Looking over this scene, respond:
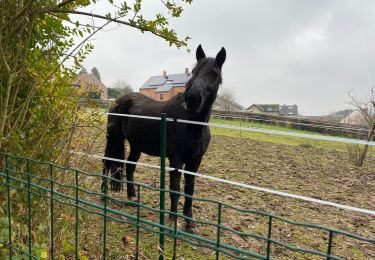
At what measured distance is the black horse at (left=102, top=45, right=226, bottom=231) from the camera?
12.9 feet

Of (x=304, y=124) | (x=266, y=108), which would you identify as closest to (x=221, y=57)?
(x=304, y=124)

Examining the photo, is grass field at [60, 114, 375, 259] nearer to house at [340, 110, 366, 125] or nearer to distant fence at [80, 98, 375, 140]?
house at [340, 110, 366, 125]

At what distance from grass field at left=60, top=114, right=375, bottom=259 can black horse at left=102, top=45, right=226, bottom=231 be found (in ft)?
1.79

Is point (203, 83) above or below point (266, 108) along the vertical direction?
below

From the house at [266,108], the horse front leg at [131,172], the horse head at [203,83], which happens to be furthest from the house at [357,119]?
the house at [266,108]

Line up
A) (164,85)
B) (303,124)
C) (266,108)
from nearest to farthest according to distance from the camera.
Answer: (303,124), (164,85), (266,108)

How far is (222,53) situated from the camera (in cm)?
412

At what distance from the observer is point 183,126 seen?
4188mm

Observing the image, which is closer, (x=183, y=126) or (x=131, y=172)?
(x=183, y=126)

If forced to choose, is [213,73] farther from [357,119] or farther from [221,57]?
[357,119]

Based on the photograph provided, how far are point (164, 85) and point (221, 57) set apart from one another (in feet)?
196

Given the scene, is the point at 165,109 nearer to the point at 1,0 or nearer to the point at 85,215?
the point at 85,215

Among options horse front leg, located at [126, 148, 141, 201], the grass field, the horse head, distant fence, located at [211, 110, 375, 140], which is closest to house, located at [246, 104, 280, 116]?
distant fence, located at [211, 110, 375, 140]

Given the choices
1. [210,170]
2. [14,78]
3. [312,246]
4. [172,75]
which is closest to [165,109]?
[14,78]
